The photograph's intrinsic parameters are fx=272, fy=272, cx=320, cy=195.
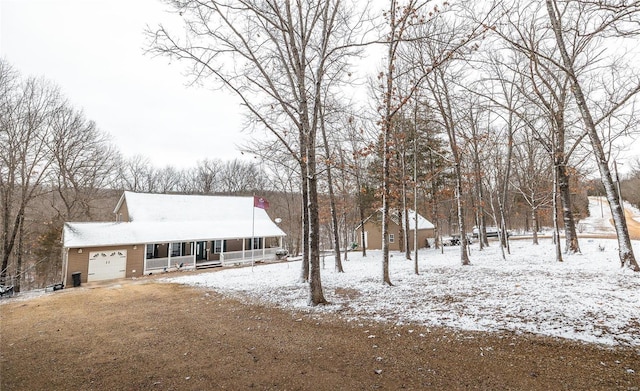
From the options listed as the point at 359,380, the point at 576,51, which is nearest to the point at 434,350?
the point at 359,380

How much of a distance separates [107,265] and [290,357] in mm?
18436

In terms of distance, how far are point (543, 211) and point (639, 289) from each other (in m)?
16.7

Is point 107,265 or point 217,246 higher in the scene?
point 217,246

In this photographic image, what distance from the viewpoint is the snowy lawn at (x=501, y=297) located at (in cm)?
488

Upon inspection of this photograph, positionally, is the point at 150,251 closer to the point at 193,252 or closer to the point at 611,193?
the point at 193,252

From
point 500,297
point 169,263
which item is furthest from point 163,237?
point 500,297

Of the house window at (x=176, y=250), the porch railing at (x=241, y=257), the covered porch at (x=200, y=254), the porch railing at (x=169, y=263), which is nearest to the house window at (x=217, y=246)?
the covered porch at (x=200, y=254)

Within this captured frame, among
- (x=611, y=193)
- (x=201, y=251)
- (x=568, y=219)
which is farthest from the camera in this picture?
(x=201, y=251)

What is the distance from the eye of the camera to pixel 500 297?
6707mm

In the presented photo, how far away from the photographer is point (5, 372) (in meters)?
4.34

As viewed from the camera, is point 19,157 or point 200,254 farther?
point 200,254

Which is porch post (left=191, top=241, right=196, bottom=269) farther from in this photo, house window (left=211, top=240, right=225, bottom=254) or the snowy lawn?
the snowy lawn

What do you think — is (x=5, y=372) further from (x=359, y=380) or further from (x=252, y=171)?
(x=252, y=171)

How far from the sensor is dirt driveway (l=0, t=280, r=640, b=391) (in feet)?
11.6
